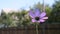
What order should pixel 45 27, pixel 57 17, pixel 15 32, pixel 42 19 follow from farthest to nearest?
pixel 57 17
pixel 15 32
pixel 45 27
pixel 42 19

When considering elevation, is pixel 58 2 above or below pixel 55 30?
above

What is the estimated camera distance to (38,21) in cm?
128

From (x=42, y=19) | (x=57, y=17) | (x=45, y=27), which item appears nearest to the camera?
(x=42, y=19)

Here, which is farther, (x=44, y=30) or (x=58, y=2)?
(x=58, y=2)

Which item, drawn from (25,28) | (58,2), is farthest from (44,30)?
(58,2)

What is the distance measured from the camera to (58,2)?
1098 centimetres

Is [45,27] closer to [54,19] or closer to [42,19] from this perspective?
[54,19]

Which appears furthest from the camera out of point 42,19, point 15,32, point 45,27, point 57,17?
point 57,17

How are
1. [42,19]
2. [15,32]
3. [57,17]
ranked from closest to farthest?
[42,19]
[15,32]
[57,17]

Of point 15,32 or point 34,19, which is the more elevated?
point 34,19

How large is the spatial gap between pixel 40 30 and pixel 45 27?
260 millimetres

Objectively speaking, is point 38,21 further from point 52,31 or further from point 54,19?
point 54,19

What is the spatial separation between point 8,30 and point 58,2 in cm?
357

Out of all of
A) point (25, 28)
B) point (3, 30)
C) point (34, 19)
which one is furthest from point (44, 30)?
point (34, 19)
